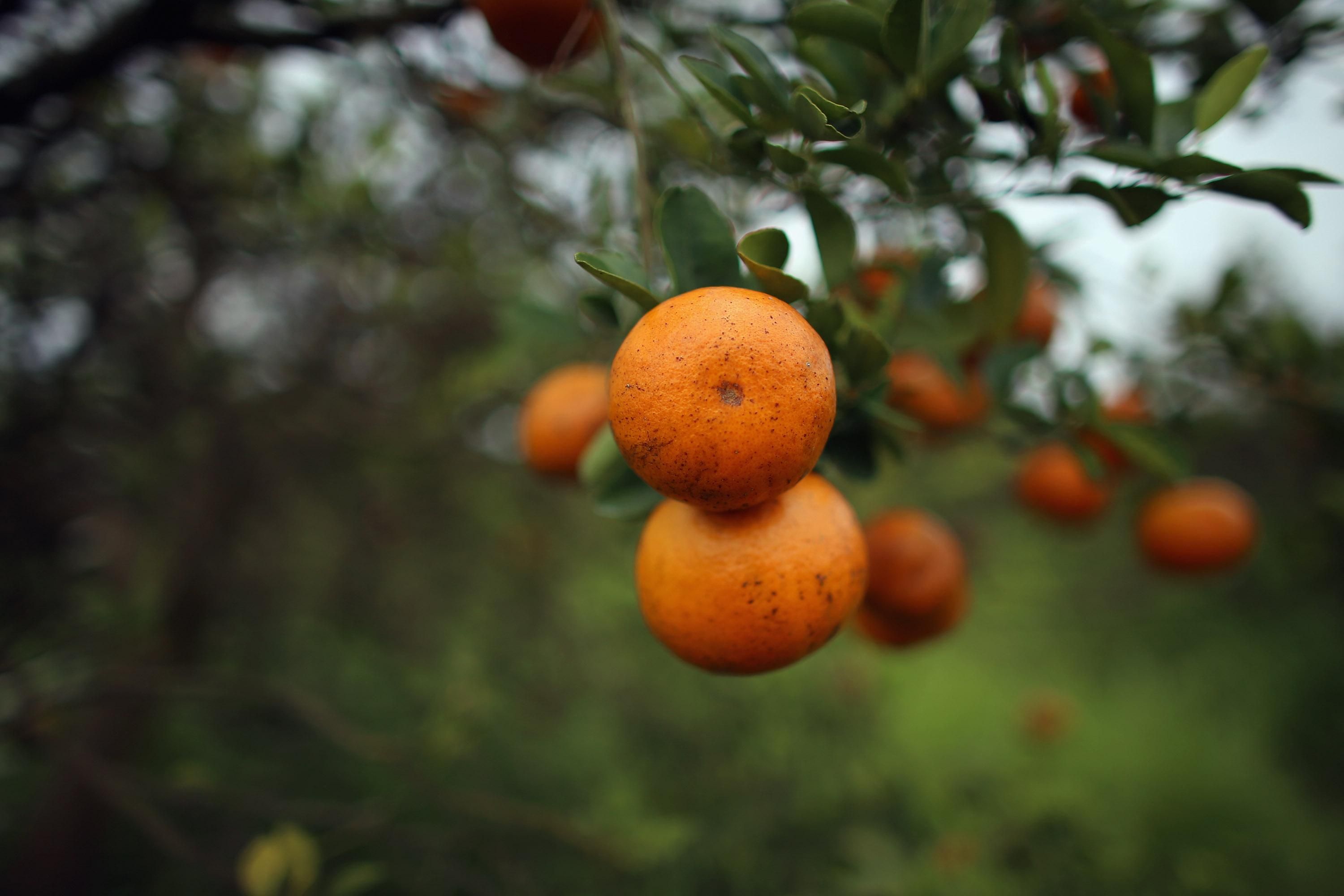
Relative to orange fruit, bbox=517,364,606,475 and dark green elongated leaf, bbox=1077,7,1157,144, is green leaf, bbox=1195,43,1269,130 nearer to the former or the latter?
dark green elongated leaf, bbox=1077,7,1157,144

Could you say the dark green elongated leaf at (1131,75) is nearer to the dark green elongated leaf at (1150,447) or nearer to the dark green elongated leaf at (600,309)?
the dark green elongated leaf at (1150,447)

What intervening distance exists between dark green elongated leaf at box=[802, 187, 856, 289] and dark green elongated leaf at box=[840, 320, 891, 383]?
7cm

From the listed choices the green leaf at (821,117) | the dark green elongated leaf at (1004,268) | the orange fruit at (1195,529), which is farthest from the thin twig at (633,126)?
the orange fruit at (1195,529)

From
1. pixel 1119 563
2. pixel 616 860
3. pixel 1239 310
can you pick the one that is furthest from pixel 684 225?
pixel 1119 563

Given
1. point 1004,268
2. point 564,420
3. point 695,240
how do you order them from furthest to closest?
1. point 564,420
2. point 1004,268
3. point 695,240

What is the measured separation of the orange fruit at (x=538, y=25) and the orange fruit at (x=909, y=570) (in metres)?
0.83

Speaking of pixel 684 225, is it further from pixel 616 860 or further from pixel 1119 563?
pixel 1119 563

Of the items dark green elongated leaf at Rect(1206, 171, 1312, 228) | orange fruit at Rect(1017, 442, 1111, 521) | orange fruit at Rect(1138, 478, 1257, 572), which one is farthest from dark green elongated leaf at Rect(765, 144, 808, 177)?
orange fruit at Rect(1138, 478, 1257, 572)

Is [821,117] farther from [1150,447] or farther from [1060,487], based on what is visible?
[1060,487]

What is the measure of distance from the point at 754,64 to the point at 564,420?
55 centimetres

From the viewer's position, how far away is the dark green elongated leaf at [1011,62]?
0.60 meters

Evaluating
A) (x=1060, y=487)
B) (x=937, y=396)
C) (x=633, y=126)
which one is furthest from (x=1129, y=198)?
(x=1060, y=487)

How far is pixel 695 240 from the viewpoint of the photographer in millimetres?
644

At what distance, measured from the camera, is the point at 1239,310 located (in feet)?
4.70
